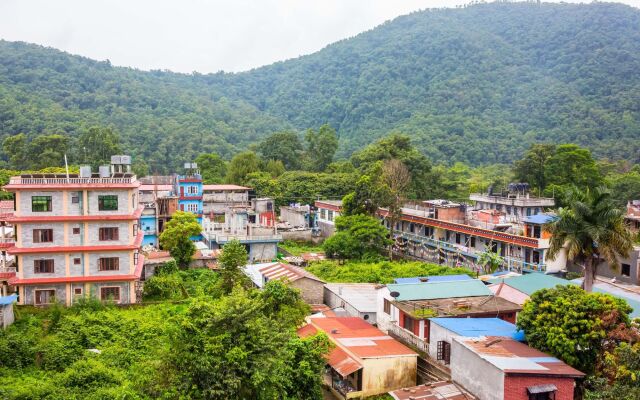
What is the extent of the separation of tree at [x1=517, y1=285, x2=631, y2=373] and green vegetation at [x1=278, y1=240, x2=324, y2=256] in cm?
2981

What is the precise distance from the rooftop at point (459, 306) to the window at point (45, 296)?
17320 millimetres

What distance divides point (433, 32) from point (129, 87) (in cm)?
8535

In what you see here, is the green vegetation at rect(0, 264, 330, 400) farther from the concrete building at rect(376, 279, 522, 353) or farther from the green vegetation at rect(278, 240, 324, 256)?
the green vegetation at rect(278, 240, 324, 256)

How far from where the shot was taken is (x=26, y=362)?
21609 millimetres

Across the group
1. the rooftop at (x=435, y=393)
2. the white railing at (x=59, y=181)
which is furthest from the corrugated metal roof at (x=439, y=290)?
the white railing at (x=59, y=181)

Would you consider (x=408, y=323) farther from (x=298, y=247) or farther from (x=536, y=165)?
(x=536, y=165)

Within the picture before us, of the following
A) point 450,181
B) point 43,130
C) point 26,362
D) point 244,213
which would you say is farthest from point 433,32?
point 26,362

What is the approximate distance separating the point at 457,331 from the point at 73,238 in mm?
19685

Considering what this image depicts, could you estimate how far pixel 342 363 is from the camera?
20891 millimetres

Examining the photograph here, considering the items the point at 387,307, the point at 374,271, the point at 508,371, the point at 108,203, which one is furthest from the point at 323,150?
the point at 508,371

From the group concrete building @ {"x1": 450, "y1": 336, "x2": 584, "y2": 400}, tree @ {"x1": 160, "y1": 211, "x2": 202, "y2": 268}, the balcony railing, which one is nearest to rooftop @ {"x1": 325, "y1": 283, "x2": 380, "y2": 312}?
the balcony railing

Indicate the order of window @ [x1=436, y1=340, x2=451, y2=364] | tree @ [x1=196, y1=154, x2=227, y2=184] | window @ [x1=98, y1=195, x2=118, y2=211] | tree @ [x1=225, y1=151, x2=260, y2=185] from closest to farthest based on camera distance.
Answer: window @ [x1=436, y1=340, x2=451, y2=364] < window @ [x1=98, y1=195, x2=118, y2=211] < tree @ [x1=225, y1=151, x2=260, y2=185] < tree @ [x1=196, y1=154, x2=227, y2=184]

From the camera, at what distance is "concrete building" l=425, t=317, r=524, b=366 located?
20.1 metres

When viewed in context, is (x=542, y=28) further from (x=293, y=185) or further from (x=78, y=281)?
(x=78, y=281)
